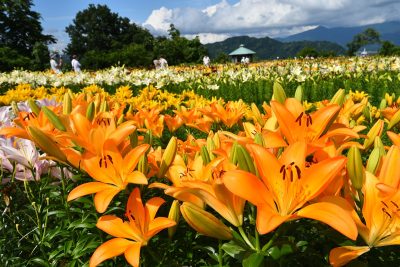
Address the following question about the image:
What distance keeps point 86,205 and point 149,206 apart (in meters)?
0.42

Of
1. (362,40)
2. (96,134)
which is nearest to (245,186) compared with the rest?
(96,134)

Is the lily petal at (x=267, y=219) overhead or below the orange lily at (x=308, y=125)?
below

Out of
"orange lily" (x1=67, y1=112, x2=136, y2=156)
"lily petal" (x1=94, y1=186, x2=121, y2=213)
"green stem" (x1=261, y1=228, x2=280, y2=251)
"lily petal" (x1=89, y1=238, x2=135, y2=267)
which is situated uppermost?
"orange lily" (x1=67, y1=112, x2=136, y2=156)

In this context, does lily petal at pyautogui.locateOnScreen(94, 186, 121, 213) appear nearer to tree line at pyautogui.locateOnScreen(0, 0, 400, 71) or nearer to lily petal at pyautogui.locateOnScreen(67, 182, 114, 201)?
lily petal at pyautogui.locateOnScreen(67, 182, 114, 201)

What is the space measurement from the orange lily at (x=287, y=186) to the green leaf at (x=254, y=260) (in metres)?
0.10

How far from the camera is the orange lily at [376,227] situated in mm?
891

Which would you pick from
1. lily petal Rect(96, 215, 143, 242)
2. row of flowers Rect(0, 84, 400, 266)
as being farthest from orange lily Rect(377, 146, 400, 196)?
lily petal Rect(96, 215, 143, 242)

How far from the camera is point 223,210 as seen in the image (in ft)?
3.24

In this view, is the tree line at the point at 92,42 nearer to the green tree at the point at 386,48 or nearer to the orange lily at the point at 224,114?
the orange lily at the point at 224,114

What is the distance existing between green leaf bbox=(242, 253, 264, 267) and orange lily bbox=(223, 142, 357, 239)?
0.10 meters

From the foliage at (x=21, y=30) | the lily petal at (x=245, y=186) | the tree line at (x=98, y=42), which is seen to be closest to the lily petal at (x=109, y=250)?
the lily petal at (x=245, y=186)

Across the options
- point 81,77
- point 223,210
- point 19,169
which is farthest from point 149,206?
point 81,77

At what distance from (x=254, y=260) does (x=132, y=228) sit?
362mm

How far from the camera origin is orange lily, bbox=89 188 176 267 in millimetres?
1021
